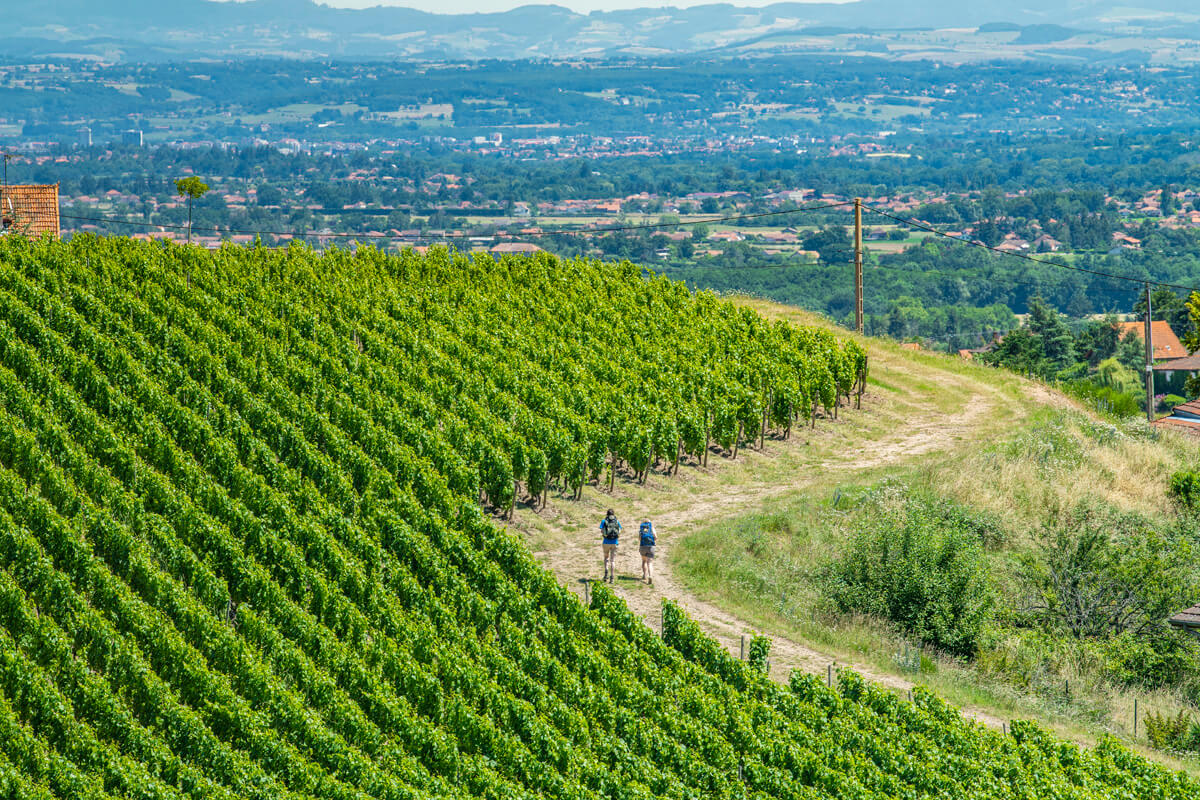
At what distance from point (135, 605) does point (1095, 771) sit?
1427 centimetres

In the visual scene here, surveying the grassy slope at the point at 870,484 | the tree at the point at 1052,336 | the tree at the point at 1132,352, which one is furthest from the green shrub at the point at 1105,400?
the tree at the point at 1052,336

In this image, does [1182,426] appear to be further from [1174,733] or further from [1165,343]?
[1165,343]

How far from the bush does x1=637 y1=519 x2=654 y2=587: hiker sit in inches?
146

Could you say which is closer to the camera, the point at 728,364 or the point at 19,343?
the point at 19,343

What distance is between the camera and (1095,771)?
61.3 feet

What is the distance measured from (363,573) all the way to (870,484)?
44.9 ft

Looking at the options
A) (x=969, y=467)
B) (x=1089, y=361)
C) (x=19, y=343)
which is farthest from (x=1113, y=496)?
(x=1089, y=361)

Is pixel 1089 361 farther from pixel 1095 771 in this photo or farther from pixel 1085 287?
pixel 1095 771

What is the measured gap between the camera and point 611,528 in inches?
951

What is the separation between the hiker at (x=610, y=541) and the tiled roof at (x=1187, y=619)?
10309 mm

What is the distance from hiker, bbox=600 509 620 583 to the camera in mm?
24109

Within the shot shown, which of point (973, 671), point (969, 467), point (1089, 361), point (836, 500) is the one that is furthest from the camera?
point (1089, 361)

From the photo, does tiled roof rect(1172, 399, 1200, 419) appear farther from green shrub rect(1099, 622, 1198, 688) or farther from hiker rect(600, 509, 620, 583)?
hiker rect(600, 509, 620, 583)

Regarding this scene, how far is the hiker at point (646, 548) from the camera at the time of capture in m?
24.4
